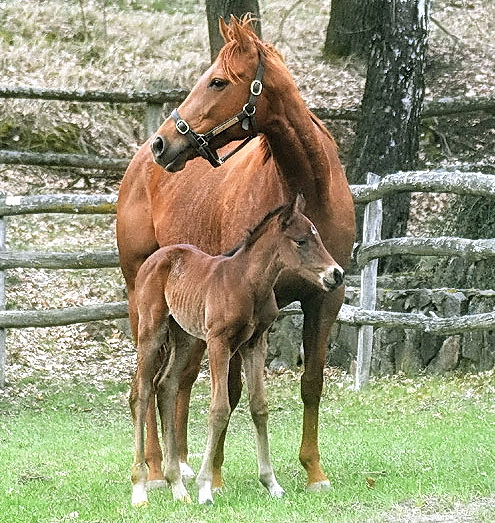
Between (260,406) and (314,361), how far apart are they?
0.67 meters

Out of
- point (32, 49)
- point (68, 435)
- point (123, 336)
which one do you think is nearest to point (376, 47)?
point (123, 336)

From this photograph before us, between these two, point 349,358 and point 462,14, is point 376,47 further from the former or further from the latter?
point 462,14

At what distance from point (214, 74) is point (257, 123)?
0.35m

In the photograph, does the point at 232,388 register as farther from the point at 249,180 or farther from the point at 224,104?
the point at 224,104

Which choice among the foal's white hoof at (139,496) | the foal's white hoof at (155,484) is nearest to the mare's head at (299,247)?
the foal's white hoof at (139,496)

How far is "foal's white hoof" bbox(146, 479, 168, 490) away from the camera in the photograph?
241 inches

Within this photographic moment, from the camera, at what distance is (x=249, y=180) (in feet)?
20.7

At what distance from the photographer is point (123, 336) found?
40.3ft

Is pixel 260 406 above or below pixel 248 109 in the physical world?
below

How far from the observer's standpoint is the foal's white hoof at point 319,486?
5.79 m

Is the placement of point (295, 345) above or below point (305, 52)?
below

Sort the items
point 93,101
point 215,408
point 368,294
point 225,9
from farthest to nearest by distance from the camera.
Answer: point 225,9, point 93,101, point 368,294, point 215,408

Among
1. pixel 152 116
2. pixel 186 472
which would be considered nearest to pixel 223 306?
pixel 186 472

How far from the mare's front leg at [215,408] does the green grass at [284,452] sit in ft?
0.38
